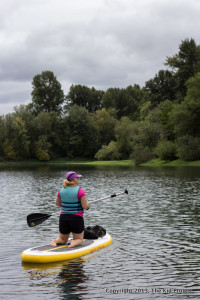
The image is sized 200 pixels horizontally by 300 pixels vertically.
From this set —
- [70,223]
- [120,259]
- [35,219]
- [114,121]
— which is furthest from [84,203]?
[114,121]

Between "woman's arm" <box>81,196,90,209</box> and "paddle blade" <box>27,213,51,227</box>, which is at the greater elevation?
"woman's arm" <box>81,196,90,209</box>

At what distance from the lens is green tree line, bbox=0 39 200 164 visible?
6838 cm

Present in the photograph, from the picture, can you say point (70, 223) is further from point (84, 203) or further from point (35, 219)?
point (35, 219)

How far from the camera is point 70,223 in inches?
460

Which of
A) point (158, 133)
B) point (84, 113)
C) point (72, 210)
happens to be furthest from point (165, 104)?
point (72, 210)

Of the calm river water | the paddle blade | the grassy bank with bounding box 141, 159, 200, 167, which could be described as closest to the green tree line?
the grassy bank with bounding box 141, 159, 200, 167

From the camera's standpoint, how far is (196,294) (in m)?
8.64

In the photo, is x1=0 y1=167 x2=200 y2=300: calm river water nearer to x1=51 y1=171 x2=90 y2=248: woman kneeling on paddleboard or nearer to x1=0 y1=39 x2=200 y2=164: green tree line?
x1=51 y1=171 x2=90 y2=248: woman kneeling on paddleboard

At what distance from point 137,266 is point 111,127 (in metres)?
101

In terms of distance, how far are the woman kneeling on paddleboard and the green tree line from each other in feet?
179

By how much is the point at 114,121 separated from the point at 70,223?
9998cm

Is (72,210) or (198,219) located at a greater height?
(72,210)

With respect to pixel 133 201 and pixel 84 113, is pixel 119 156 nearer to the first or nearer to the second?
pixel 84 113

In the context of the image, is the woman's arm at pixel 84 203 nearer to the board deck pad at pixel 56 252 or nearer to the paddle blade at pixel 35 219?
the board deck pad at pixel 56 252
